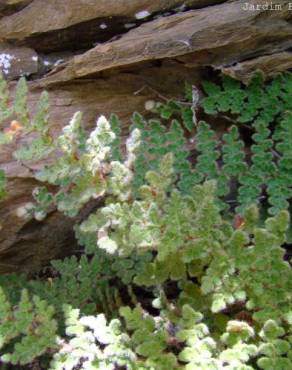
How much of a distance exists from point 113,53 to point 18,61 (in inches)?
19.4

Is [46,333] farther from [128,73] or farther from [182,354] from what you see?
[128,73]

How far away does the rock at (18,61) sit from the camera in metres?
2.73

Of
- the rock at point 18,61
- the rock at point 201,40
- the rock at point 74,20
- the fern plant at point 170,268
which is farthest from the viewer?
the rock at point 18,61

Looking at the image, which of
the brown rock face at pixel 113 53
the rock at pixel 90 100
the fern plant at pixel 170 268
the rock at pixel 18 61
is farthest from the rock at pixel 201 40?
the fern plant at pixel 170 268

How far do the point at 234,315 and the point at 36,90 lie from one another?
1362mm

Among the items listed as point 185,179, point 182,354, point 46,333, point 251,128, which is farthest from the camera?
point 251,128

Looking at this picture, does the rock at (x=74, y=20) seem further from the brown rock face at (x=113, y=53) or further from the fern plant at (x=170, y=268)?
the fern plant at (x=170, y=268)

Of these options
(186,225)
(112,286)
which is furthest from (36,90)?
(186,225)

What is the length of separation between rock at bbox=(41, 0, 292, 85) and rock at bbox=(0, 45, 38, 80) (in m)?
0.23

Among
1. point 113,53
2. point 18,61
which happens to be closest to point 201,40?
point 113,53

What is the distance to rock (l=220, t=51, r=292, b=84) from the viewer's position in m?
2.49

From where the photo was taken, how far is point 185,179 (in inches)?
97.0

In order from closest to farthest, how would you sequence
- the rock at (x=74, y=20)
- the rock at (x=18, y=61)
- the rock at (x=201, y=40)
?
the rock at (x=201, y=40), the rock at (x=74, y=20), the rock at (x=18, y=61)

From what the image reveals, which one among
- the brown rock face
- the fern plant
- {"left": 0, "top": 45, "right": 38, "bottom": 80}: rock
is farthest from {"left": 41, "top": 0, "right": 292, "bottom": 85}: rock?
the fern plant
